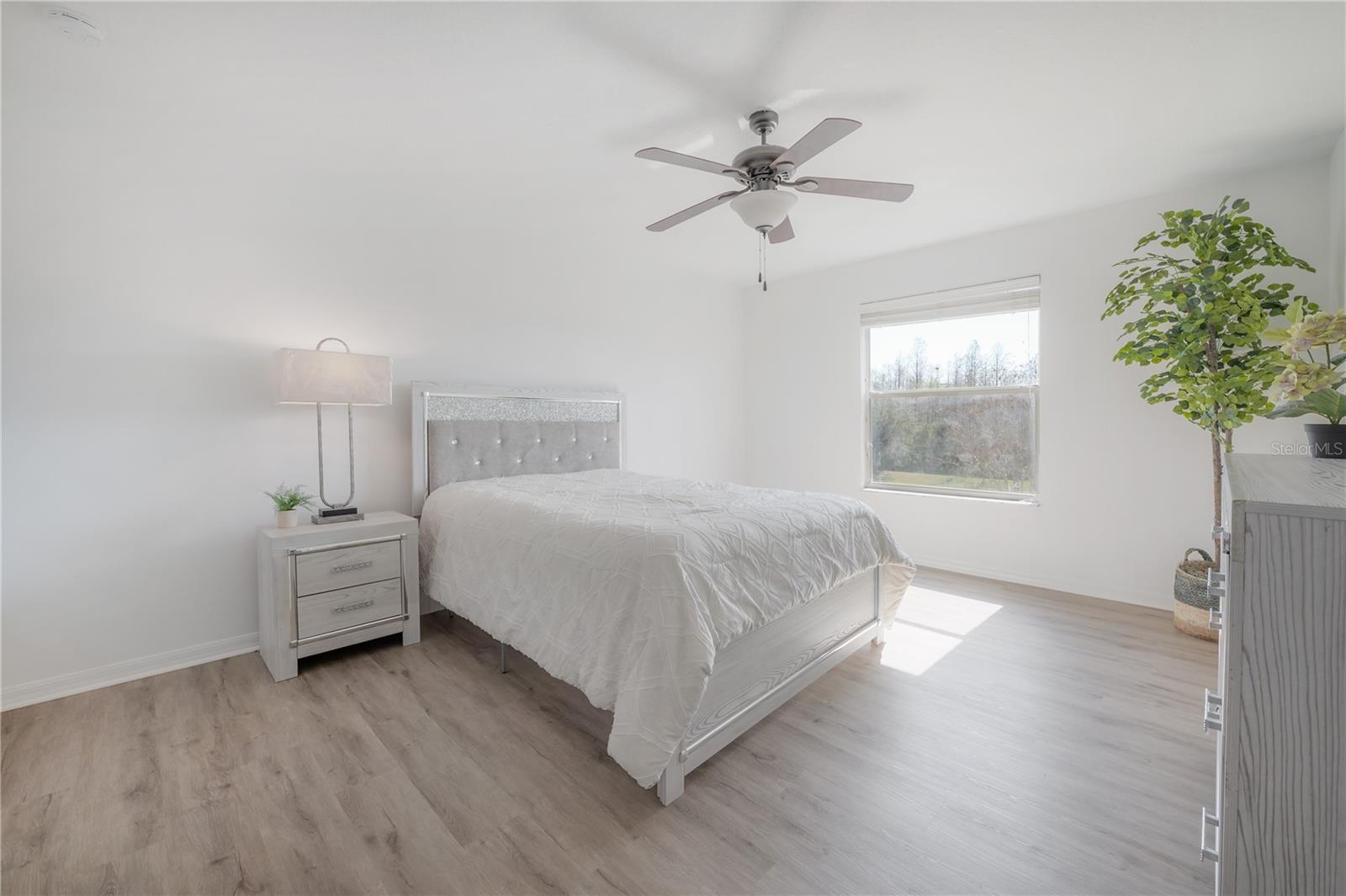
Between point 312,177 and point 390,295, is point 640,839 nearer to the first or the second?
point 390,295

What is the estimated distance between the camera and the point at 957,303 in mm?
4012

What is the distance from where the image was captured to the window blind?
371cm

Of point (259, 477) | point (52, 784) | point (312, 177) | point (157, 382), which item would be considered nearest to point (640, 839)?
point (52, 784)

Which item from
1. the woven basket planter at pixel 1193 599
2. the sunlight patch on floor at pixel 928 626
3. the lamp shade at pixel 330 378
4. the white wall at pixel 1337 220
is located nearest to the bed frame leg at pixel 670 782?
the sunlight patch on floor at pixel 928 626

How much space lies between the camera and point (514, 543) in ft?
7.61

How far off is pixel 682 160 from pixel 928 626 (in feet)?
8.85

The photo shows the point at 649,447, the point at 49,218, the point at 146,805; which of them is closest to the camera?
the point at 146,805

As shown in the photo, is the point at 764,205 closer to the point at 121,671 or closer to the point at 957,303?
the point at 957,303

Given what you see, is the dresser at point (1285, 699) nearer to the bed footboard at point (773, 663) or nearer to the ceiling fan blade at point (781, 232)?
the bed footboard at point (773, 663)

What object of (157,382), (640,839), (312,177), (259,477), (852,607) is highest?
(312,177)

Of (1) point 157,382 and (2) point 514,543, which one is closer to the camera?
(2) point 514,543

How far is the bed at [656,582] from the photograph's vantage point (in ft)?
5.42

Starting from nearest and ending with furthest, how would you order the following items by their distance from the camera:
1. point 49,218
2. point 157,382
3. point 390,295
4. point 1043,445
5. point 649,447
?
point 49,218
point 157,382
point 390,295
point 1043,445
point 649,447

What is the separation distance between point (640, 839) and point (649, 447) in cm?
335
